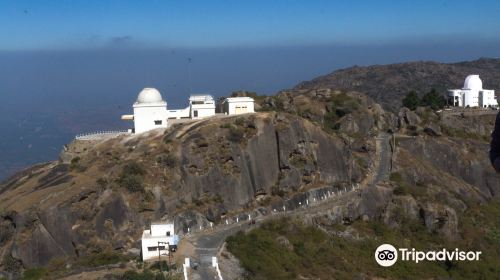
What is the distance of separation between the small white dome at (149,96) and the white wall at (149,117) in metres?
0.92

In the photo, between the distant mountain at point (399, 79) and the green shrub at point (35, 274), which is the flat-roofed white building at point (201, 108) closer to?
the green shrub at point (35, 274)

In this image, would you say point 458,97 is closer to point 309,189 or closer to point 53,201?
point 309,189

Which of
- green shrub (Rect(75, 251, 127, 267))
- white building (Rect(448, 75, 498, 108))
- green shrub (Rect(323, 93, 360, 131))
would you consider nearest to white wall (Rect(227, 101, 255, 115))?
green shrub (Rect(323, 93, 360, 131))

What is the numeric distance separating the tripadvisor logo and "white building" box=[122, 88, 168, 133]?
75.8 feet

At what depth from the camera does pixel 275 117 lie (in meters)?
58.3

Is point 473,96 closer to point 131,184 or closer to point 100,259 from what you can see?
point 131,184

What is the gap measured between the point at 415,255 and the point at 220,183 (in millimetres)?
16065

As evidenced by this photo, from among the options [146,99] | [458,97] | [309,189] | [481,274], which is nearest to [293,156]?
[309,189]

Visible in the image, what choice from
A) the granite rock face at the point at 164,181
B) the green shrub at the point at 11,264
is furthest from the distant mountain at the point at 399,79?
the green shrub at the point at 11,264

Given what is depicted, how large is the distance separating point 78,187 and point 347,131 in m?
33.2

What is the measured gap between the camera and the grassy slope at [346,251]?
140ft

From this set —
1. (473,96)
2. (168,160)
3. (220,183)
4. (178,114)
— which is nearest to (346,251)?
(220,183)

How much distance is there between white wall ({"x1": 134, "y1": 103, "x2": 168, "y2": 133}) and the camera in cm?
5866

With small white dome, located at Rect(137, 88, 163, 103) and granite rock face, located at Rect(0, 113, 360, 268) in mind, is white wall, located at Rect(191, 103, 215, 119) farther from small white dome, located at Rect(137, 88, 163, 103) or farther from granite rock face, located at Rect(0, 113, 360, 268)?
granite rock face, located at Rect(0, 113, 360, 268)
